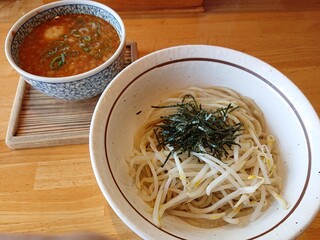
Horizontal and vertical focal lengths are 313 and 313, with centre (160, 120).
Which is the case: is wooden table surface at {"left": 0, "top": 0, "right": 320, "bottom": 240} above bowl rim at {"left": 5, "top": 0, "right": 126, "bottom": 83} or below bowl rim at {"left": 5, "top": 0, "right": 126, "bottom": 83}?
below

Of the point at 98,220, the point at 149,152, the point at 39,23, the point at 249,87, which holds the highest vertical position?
the point at 39,23

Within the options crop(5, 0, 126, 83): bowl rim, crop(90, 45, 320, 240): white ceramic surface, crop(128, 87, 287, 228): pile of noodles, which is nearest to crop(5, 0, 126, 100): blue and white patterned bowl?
crop(5, 0, 126, 83): bowl rim

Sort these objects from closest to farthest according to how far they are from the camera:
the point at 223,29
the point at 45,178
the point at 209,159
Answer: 1. the point at 209,159
2. the point at 45,178
3. the point at 223,29

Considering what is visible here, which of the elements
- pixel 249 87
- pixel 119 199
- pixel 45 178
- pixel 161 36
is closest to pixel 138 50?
pixel 161 36

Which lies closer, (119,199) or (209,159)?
(119,199)

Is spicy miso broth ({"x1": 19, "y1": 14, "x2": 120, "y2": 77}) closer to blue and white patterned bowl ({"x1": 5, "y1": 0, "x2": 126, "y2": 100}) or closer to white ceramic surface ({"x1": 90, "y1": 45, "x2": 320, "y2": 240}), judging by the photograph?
blue and white patterned bowl ({"x1": 5, "y1": 0, "x2": 126, "y2": 100})

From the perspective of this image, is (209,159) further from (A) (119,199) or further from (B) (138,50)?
(B) (138,50)

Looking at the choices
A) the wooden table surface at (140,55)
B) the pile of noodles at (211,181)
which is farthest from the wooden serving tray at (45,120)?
the pile of noodles at (211,181)
